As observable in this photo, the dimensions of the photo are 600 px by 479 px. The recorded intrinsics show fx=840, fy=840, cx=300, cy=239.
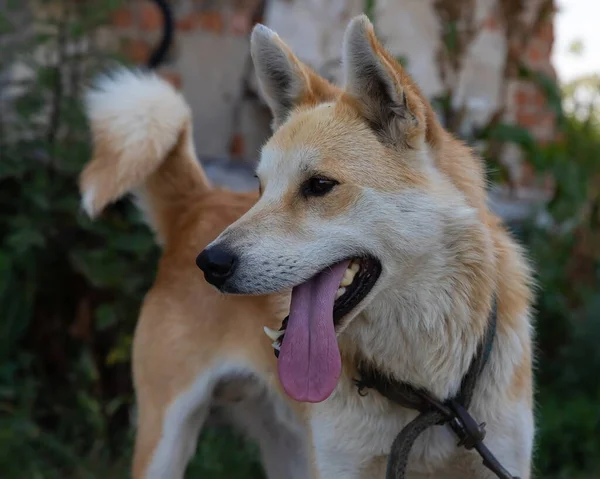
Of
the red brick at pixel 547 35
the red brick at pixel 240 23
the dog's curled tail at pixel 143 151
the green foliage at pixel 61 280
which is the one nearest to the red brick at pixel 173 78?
the red brick at pixel 240 23

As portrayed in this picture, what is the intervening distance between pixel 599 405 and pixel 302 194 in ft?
7.44

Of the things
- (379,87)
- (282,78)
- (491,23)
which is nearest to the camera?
(379,87)

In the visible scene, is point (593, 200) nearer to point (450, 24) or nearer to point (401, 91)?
point (450, 24)

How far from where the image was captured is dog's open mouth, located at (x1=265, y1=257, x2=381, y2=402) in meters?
1.97

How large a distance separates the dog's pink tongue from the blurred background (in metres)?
1.23

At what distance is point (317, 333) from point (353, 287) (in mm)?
158

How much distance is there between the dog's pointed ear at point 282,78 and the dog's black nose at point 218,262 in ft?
2.12

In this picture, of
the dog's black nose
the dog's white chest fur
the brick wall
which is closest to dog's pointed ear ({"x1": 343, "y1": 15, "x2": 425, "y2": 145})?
the dog's black nose

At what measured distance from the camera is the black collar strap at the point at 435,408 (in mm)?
2076

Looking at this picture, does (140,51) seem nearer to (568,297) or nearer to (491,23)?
(491,23)

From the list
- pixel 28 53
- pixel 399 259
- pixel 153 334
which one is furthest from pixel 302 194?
pixel 28 53

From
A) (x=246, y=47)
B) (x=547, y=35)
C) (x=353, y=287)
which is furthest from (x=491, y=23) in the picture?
(x=353, y=287)

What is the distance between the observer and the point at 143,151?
2.77m

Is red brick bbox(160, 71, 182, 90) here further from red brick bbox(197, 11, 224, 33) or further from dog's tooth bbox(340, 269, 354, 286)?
dog's tooth bbox(340, 269, 354, 286)
